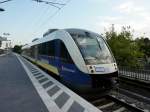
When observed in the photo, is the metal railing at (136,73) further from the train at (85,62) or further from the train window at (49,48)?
the train window at (49,48)

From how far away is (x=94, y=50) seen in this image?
511 inches

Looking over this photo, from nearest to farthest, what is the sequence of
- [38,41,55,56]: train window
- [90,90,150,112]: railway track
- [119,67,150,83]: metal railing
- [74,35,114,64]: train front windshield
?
[90,90,150,112]: railway track
[74,35,114,64]: train front windshield
[38,41,55,56]: train window
[119,67,150,83]: metal railing

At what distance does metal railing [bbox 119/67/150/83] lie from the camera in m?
17.9

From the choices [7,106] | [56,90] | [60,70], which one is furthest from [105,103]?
[7,106]

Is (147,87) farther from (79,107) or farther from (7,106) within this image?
(7,106)

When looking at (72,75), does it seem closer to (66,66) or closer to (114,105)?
(66,66)

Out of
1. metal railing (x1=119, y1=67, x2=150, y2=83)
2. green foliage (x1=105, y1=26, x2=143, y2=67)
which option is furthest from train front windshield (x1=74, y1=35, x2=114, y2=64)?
green foliage (x1=105, y1=26, x2=143, y2=67)

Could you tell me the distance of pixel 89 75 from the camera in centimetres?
1158

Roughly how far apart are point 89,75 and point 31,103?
3559 mm

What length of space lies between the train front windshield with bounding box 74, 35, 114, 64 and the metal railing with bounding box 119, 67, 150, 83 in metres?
4.97

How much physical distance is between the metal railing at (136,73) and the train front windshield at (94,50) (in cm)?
497

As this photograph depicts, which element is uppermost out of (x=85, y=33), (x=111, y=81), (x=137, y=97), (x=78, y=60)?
(x=85, y=33)

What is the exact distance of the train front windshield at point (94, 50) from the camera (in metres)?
12.4

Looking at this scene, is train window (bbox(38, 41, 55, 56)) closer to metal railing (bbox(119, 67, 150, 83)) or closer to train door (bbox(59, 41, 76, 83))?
train door (bbox(59, 41, 76, 83))
